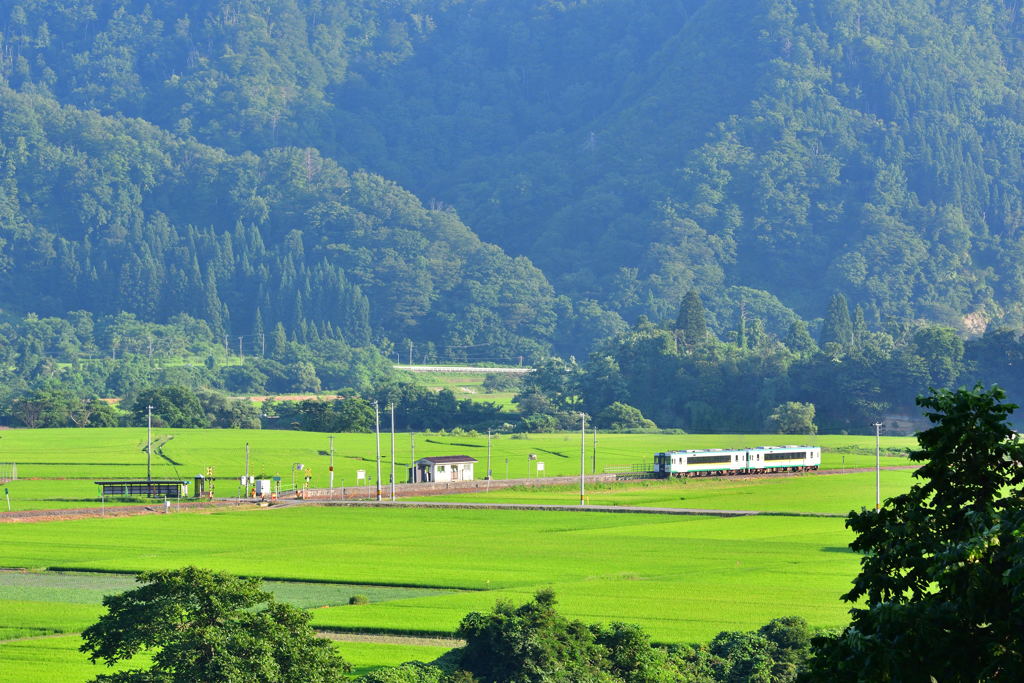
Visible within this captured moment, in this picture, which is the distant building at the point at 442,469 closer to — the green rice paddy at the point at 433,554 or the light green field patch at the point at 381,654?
the green rice paddy at the point at 433,554

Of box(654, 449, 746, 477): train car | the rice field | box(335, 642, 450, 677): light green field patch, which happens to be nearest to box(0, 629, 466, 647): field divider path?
box(335, 642, 450, 677): light green field patch

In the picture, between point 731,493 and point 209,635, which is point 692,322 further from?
point 209,635

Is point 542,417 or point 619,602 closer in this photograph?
point 619,602

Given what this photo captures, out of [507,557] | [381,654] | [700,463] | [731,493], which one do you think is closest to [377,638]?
[381,654]

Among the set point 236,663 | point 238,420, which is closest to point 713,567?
point 236,663

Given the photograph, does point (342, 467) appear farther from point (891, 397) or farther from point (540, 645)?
point (891, 397)

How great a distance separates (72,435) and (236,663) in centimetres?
8794

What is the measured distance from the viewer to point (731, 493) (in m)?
91.4

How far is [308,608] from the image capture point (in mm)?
49344

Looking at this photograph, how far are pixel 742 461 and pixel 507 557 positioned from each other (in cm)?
4937

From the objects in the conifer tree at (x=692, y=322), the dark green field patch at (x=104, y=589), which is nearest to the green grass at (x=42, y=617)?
the dark green field patch at (x=104, y=589)

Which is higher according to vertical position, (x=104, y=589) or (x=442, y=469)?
(x=442, y=469)

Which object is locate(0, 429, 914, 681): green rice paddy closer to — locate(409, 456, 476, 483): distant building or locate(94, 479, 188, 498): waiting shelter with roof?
locate(94, 479, 188, 498): waiting shelter with roof

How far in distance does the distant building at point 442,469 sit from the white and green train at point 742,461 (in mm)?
13082
